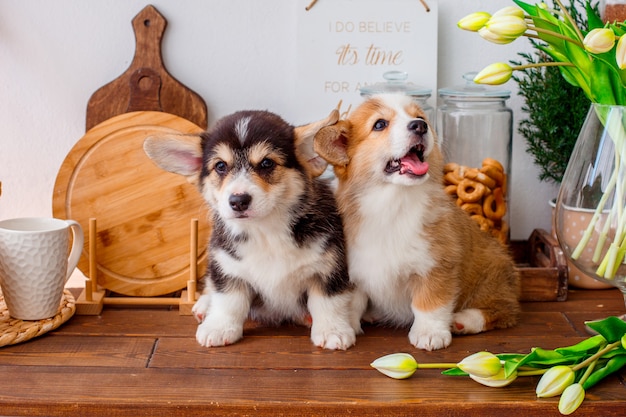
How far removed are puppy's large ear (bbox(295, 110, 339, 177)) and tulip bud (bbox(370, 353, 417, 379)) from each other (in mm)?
402

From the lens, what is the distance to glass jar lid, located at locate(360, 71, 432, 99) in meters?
1.77

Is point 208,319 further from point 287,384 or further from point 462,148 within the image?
point 462,148

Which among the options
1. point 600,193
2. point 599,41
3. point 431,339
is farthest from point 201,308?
point 599,41

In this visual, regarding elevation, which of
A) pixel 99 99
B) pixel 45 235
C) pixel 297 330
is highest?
pixel 99 99

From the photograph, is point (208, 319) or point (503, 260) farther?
point (503, 260)

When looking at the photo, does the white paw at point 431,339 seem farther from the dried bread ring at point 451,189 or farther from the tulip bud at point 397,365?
the dried bread ring at point 451,189

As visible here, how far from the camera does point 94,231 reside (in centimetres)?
169

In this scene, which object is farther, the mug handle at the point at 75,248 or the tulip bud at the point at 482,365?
the mug handle at the point at 75,248

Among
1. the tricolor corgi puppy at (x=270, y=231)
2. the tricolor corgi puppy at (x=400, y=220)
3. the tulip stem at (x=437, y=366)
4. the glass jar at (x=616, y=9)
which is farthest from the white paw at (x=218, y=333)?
the glass jar at (x=616, y=9)

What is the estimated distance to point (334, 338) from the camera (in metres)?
1.49

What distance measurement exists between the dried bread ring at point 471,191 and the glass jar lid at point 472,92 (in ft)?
0.67

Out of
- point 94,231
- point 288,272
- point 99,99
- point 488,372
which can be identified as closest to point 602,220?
point 488,372

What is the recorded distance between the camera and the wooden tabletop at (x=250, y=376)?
4.14 feet

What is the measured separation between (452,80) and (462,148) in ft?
0.62
